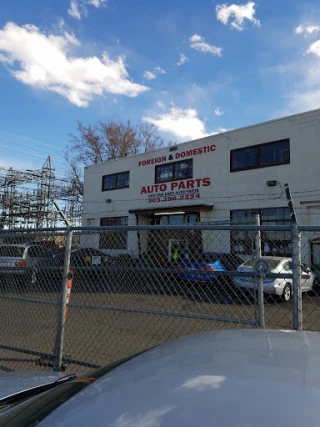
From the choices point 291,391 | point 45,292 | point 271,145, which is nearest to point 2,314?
point 45,292

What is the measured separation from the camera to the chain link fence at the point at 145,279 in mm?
3207

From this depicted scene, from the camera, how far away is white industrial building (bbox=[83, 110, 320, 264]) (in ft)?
52.6

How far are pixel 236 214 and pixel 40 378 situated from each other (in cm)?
1685

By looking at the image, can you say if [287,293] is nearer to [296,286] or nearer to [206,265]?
[206,265]

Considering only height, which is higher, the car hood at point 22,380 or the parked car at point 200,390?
the parked car at point 200,390

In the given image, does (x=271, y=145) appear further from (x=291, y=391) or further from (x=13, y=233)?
(x=291, y=391)

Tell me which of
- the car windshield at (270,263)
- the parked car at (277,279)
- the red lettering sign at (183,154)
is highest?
the red lettering sign at (183,154)

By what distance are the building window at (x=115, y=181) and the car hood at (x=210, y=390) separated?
22350 mm

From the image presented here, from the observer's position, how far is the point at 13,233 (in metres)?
4.77

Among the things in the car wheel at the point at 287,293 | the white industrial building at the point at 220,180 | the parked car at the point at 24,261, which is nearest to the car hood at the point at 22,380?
the parked car at the point at 24,261

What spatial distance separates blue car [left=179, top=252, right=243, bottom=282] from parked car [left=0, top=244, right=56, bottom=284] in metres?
1.89

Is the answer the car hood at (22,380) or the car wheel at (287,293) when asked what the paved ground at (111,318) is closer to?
the car wheel at (287,293)

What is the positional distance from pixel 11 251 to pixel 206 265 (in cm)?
323

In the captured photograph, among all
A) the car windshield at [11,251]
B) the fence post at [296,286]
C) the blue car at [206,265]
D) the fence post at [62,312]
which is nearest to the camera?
the fence post at [296,286]
